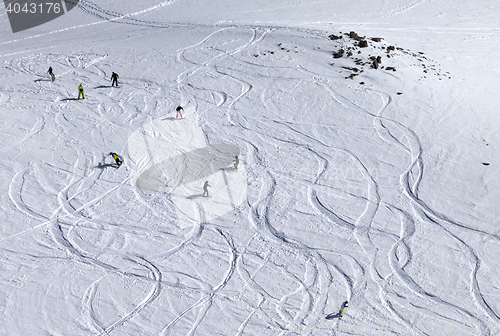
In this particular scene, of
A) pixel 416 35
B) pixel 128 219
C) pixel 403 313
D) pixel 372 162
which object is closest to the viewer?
pixel 403 313

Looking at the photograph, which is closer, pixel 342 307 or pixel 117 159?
pixel 342 307

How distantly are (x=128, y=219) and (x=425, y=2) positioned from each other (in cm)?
3113

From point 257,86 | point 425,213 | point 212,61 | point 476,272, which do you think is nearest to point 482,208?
point 425,213

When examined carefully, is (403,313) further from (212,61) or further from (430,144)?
(212,61)

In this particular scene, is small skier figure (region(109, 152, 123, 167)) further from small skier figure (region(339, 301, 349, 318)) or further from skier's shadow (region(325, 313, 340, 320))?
small skier figure (region(339, 301, 349, 318))

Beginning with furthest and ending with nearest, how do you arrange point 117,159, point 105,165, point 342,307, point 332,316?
point 105,165 < point 117,159 < point 332,316 < point 342,307

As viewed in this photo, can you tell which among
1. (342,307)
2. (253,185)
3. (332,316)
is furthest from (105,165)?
(342,307)

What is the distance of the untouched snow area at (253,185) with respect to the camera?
1348 cm

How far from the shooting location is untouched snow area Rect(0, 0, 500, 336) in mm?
13484

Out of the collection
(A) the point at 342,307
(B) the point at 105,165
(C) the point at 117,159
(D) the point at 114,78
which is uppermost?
(D) the point at 114,78

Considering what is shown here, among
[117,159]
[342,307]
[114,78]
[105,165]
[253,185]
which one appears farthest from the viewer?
[114,78]

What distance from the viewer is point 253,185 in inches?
704

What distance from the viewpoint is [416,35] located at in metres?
30.8

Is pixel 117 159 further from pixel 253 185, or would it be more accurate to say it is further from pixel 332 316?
pixel 332 316
